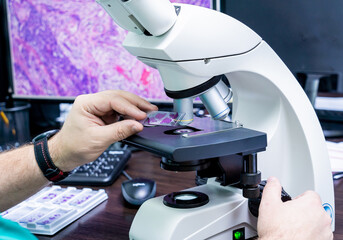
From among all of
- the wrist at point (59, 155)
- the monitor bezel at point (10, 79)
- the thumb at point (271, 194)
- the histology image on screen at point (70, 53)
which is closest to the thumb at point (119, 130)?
the wrist at point (59, 155)

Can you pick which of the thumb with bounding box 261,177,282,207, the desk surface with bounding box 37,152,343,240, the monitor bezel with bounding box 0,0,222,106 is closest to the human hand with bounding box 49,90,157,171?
the desk surface with bounding box 37,152,343,240

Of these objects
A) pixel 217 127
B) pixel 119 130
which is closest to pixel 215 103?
pixel 217 127

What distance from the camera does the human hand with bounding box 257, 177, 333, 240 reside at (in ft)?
1.96

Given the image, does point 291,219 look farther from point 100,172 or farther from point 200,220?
point 100,172

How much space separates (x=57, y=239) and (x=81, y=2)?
81 centimetres

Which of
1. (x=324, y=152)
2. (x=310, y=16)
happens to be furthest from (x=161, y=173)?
(x=310, y=16)

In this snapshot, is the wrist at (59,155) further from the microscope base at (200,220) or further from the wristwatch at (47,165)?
the microscope base at (200,220)

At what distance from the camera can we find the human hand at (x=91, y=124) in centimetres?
75

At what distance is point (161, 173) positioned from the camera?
42.1 inches

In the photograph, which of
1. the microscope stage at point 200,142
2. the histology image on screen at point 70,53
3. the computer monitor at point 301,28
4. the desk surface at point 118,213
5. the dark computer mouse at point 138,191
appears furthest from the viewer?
the histology image on screen at point 70,53

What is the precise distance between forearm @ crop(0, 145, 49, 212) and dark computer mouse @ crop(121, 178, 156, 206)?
17 cm

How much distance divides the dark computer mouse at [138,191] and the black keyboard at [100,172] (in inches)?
4.7

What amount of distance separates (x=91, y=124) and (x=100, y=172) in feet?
0.93

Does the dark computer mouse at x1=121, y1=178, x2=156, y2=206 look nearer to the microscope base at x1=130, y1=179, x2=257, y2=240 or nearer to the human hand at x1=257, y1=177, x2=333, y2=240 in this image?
the microscope base at x1=130, y1=179, x2=257, y2=240
